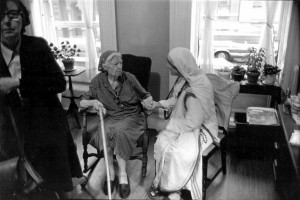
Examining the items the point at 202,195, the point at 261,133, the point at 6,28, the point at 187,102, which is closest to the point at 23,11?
the point at 6,28

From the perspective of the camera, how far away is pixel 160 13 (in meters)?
1.04

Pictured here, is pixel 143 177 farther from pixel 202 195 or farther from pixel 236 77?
pixel 236 77

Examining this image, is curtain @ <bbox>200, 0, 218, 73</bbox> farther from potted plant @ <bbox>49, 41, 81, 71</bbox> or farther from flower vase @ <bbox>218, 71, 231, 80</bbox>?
potted plant @ <bbox>49, 41, 81, 71</bbox>

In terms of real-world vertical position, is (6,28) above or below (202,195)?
above

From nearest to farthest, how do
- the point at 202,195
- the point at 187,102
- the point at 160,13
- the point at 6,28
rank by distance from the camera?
the point at 6,28
the point at 160,13
the point at 187,102
the point at 202,195

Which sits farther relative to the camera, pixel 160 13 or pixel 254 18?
pixel 160 13

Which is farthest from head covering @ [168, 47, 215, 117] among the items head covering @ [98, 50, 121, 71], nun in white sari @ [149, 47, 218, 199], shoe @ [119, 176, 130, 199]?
shoe @ [119, 176, 130, 199]

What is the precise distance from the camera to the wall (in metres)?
1.01

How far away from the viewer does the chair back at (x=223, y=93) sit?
1.33m

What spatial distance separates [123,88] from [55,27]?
0.49 metres

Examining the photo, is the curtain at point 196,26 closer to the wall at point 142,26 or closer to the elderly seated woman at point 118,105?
the wall at point 142,26

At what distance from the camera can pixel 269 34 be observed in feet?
2.73

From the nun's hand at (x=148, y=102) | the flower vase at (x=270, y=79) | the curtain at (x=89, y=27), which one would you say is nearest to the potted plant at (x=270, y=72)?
the flower vase at (x=270, y=79)

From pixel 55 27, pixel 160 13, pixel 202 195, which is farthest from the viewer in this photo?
pixel 202 195
